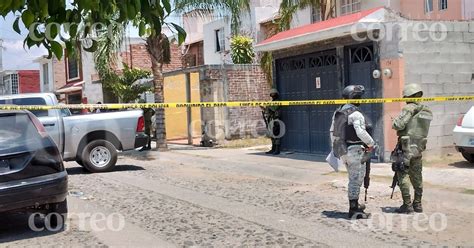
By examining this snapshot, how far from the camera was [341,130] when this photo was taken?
699 cm

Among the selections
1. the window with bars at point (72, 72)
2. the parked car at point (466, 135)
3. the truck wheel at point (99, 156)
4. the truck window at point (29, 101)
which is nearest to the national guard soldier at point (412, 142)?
the parked car at point (466, 135)

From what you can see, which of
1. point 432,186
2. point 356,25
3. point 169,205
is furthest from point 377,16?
point 169,205

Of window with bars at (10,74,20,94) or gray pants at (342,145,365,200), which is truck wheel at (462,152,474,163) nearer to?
gray pants at (342,145,365,200)

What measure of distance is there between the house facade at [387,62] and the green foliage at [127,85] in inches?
456

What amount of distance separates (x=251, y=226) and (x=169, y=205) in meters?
1.91

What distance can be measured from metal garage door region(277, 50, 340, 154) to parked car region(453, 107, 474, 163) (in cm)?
308

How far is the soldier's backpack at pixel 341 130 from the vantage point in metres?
6.96

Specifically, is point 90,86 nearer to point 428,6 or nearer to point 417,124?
point 428,6

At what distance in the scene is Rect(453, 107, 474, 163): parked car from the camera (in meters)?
10.6

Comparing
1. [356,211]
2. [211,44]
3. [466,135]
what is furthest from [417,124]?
[211,44]

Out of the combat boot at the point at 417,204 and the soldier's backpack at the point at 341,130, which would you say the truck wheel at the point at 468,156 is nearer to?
the combat boot at the point at 417,204

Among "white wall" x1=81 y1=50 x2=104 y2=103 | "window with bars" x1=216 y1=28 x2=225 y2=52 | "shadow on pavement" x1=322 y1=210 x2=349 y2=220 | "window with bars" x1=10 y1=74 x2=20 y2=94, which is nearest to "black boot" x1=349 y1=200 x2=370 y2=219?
"shadow on pavement" x1=322 y1=210 x2=349 y2=220

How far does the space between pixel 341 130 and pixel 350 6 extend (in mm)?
15913

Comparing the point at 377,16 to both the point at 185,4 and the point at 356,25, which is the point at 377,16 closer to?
the point at 356,25
